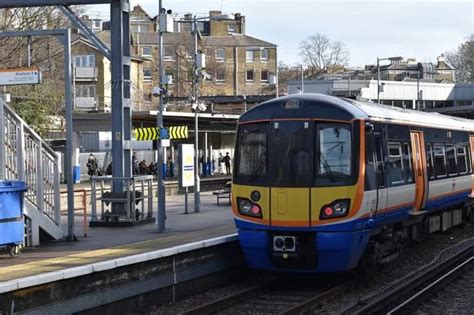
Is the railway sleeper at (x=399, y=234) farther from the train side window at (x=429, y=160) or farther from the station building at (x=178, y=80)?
the station building at (x=178, y=80)

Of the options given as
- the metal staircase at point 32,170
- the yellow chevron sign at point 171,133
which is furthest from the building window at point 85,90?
the metal staircase at point 32,170

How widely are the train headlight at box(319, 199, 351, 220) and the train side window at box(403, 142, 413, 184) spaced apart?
262 cm

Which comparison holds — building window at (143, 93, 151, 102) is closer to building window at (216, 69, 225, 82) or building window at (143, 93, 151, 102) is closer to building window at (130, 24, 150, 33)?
building window at (216, 69, 225, 82)

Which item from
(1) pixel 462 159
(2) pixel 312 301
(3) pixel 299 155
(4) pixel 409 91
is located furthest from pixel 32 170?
(4) pixel 409 91

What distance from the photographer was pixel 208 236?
530 inches

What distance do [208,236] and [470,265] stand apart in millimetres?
4874

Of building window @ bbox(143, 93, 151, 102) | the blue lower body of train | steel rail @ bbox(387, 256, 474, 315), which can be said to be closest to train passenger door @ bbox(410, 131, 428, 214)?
steel rail @ bbox(387, 256, 474, 315)

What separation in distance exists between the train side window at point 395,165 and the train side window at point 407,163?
22 centimetres

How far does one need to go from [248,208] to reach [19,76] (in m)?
5.12

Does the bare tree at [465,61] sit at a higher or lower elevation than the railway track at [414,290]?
higher

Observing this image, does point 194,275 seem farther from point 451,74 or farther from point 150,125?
point 451,74

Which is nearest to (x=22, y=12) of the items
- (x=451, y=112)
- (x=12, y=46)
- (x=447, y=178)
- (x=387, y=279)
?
(x=12, y=46)

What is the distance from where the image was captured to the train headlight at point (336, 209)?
10953mm

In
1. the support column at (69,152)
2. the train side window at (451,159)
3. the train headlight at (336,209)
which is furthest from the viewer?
the train side window at (451,159)
